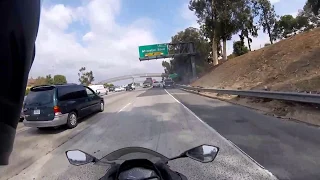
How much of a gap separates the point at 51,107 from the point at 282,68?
21185 mm

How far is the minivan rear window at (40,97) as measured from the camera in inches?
442

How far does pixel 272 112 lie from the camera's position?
41.3 feet

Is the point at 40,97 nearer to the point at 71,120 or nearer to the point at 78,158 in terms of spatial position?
the point at 71,120

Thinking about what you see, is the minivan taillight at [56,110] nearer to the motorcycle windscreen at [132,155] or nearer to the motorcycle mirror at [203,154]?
the motorcycle windscreen at [132,155]

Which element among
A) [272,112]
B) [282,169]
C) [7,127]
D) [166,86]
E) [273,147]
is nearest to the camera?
[7,127]

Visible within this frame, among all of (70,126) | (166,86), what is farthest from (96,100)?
(166,86)

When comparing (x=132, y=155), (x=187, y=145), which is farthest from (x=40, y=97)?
(x=132, y=155)

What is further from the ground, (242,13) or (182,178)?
(242,13)

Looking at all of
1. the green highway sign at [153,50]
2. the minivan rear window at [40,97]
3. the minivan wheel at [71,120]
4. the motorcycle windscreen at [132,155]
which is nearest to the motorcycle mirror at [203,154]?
the motorcycle windscreen at [132,155]

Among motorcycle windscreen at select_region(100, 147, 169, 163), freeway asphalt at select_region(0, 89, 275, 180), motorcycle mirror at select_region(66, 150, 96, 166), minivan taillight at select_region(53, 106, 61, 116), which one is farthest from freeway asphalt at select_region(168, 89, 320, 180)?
minivan taillight at select_region(53, 106, 61, 116)

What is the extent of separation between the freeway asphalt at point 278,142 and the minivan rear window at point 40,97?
6109mm

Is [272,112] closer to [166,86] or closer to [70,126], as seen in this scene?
[70,126]

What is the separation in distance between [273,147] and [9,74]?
6.07 metres

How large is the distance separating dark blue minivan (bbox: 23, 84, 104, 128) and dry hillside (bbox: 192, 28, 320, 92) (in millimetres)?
10981
